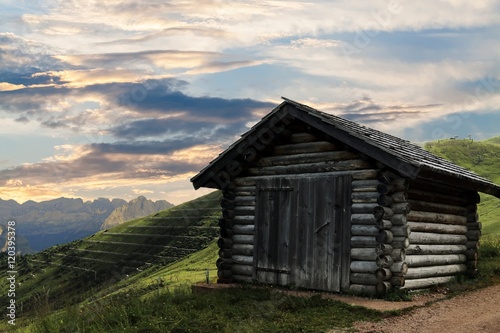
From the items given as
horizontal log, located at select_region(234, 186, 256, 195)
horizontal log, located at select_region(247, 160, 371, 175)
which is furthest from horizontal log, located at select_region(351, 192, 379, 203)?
horizontal log, located at select_region(234, 186, 256, 195)

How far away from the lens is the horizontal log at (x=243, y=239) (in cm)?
1598

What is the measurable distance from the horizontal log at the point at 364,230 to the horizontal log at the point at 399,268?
85 cm

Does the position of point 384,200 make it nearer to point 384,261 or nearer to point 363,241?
point 363,241

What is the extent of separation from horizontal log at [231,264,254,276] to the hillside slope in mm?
65642

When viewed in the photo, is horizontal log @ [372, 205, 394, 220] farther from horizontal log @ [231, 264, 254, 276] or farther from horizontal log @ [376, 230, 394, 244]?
horizontal log @ [231, 264, 254, 276]

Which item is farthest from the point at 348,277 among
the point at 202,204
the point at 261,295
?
the point at 202,204

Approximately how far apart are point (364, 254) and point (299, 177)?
2.89m

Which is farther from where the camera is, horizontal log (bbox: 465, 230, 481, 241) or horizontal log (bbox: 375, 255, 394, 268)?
horizontal log (bbox: 465, 230, 481, 241)

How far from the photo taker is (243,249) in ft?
52.9

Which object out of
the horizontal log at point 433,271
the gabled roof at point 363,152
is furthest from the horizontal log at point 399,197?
the horizontal log at point 433,271

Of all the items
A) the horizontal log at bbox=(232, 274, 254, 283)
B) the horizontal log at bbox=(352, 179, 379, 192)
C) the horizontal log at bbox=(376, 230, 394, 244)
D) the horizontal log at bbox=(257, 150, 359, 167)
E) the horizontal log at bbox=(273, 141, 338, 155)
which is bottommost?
the horizontal log at bbox=(232, 274, 254, 283)

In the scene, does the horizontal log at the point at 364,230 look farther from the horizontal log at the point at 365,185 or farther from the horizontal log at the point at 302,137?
the horizontal log at the point at 302,137

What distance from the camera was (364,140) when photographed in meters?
13.1

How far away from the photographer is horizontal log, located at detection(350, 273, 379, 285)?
12930 millimetres
